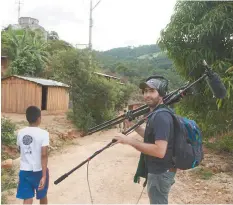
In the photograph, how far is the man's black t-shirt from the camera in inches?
86.2

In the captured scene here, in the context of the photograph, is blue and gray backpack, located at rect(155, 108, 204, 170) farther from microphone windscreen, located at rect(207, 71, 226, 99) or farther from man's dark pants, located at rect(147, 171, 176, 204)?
microphone windscreen, located at rect(207, 71, 226, 99)

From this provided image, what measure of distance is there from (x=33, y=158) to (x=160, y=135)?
5.42ft

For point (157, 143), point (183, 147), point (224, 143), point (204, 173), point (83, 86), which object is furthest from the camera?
point (83, 86)

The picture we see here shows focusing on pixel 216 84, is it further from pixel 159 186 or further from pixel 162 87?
pixel 159 186

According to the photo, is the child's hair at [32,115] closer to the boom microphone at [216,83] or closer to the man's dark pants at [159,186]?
the man's dark pants at [159,186]

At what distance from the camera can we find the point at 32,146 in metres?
3.20

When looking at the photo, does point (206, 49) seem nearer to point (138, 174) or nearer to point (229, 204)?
point (229, 204)

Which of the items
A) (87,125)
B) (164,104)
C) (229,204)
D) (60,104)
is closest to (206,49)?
(229,204)

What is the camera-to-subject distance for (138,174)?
8.80 ft

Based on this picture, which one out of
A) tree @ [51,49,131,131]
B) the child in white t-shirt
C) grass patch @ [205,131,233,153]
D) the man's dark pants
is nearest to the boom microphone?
the man's dark pants

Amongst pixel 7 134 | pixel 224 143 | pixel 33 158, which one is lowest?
pixel 224 143

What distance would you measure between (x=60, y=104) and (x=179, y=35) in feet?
40.9

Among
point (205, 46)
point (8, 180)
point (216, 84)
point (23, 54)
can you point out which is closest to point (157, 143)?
point (216, 84)

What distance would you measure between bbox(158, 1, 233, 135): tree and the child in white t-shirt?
4.21 meters
